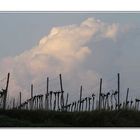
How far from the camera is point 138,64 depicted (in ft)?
147

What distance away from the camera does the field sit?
146ft

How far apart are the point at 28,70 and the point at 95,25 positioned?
0.77 meters

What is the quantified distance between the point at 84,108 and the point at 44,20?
36.0 inches

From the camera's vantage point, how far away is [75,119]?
146ft

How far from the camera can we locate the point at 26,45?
147ft

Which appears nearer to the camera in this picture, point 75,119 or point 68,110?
point 75,119

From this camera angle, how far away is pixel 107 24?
44719 mm

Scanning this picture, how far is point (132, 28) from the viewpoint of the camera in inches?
1761

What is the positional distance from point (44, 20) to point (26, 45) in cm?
29

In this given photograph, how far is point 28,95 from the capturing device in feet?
147

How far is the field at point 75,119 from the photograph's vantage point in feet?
146

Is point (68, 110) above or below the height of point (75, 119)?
above
